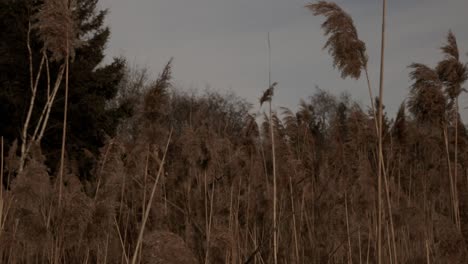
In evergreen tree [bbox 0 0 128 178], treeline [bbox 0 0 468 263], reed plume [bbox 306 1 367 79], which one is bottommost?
treeline [bbox 0 0 468 263]

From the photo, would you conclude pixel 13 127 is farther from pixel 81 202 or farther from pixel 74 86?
pixel 81 202

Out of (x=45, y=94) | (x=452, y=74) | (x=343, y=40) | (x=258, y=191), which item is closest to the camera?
(x=343, y=40)

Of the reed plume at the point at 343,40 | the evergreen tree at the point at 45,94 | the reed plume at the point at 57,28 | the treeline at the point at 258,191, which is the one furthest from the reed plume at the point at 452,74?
the evergreen tree at the point at 45,94

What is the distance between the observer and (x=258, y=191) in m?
5.87

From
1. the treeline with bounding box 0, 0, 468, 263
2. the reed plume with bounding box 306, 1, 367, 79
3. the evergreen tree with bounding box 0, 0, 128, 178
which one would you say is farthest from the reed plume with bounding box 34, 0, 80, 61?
the evergreen tree with bounding box 0, 0, 128, 178

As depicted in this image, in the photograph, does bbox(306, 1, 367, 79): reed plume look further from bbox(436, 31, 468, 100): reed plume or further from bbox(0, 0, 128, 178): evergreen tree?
bbox(0, 0, 128, 178): evergreen tree

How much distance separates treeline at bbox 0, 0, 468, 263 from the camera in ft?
12.3

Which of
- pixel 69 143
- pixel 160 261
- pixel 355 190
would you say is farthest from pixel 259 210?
pixel 69 143

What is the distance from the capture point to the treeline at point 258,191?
3.74m

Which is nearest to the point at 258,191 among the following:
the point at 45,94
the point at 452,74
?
the point at 452,74

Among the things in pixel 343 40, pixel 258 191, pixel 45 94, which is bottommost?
pixel 258 191

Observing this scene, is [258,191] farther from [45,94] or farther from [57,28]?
[45,94]

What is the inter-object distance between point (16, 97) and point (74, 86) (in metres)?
2.42

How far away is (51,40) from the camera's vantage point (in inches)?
161
